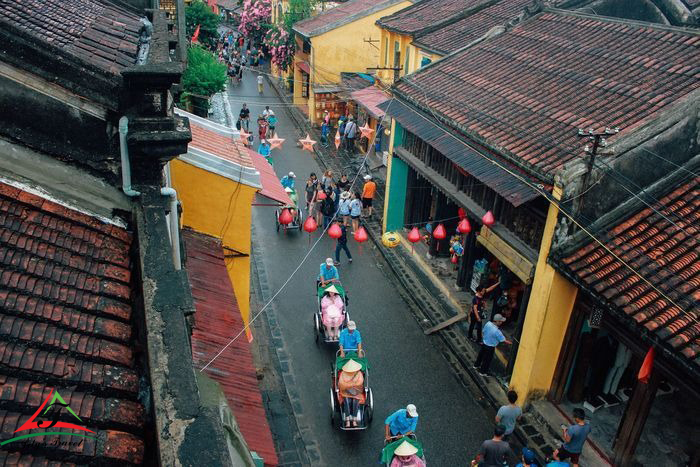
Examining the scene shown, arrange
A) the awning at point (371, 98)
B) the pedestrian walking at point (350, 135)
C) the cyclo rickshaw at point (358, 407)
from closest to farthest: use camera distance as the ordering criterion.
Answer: the cyclo rickshaw at point (358, 407)
the awning at point (371, 98)
the pedestrian walking at point (350, 135)

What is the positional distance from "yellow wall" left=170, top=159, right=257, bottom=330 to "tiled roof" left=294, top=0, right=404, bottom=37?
73.2ft

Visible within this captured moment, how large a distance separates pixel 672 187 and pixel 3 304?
10.6 m

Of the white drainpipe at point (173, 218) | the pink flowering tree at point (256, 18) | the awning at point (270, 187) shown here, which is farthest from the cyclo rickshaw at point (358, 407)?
the pink flowering tree at point (256, 18)

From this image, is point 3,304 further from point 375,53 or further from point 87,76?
point 375,53

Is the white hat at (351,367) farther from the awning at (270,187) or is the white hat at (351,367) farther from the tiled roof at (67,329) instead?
the tiled roof at (67,329)

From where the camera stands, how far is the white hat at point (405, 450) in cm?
948

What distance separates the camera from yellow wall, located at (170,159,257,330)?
11.1 metres

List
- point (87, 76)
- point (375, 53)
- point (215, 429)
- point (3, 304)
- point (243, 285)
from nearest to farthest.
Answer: point (215, 429), point (3, 304), point (87, 76), point (243, 285), point (375, 53)

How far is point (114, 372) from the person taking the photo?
4.61 m

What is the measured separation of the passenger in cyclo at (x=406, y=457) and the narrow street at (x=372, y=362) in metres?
1.54

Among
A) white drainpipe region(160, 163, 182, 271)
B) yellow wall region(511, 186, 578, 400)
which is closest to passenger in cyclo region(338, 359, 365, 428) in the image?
yellow wall region(511, 186, 578, 400)

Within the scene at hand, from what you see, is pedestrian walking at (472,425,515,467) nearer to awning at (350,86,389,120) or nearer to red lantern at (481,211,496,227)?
red lantern at (481,211,496,227)

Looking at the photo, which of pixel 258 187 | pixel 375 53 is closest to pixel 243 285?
pixel 258 187

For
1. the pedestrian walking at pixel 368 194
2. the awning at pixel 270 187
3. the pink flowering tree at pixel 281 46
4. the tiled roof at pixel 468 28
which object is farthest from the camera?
the pink flowering tree at pixel 281 46
